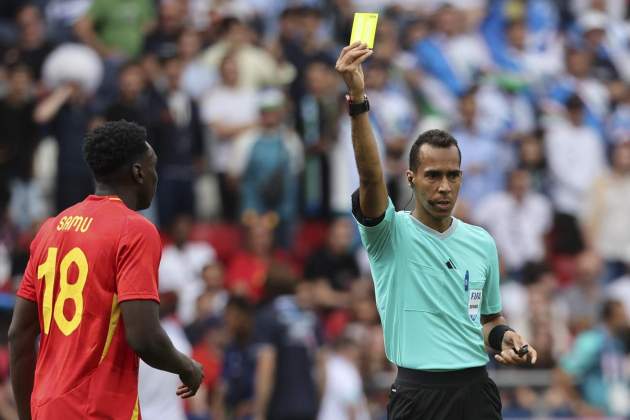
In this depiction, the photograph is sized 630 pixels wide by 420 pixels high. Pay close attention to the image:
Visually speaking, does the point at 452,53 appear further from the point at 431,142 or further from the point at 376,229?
the point at 376,229

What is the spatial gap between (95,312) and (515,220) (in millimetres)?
10622

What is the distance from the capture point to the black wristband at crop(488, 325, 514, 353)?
7203 mm

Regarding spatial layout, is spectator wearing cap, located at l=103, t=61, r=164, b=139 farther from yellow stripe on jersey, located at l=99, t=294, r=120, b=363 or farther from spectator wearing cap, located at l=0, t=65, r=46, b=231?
yellow stripe on jersey, located at l=99, t=294, r=120, b=363

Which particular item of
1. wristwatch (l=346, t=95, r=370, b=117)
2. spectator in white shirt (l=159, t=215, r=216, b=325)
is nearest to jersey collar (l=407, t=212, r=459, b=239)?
wristwatch (l=346, t=95, r=370, b=117)

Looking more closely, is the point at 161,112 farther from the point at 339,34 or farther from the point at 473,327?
the point at 473,327

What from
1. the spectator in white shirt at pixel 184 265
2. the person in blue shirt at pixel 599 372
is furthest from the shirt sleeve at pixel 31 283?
the person in blue shirt at pixel 599 372

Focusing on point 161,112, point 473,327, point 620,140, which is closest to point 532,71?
point 620,140

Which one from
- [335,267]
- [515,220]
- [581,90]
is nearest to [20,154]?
[335,267]

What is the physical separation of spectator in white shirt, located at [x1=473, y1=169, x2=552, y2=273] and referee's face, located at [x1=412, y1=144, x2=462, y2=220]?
30.5ft

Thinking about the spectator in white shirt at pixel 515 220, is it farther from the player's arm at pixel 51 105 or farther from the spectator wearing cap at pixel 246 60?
the player's arm at pixel 51 105

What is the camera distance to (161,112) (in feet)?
51.3

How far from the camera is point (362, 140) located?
6586mm

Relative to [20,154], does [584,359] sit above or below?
below

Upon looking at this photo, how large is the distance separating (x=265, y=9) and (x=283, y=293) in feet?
22.6
